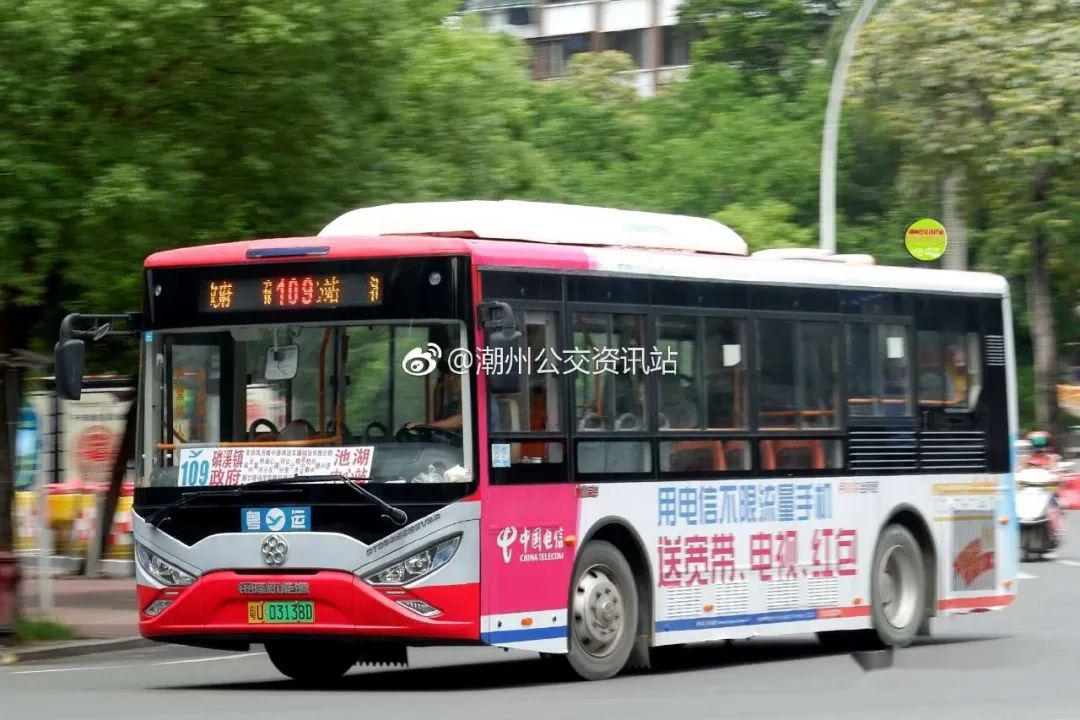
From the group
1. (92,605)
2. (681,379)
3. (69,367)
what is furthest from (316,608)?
(92,605)

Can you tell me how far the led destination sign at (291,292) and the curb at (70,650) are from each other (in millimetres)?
4690

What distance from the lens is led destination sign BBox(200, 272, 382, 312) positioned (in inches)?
504

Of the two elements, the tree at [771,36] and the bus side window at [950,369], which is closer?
the bus side window at [950,369]

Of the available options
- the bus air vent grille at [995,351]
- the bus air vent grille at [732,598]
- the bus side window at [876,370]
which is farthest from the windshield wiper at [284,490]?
the bus air vent grille at [995,351]

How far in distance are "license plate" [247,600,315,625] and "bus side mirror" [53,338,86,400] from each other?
5.33 ft

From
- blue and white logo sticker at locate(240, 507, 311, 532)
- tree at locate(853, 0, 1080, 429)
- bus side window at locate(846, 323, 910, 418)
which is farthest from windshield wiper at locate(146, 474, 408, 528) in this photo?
tree at locate(853, 0, 1080, 429)

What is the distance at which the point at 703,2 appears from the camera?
206 ft

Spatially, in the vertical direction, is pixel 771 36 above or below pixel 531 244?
above

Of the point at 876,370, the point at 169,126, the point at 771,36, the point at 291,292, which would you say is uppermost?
the point at 771,36

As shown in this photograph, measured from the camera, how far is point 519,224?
44.0ft

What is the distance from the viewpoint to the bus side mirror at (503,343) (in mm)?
12297

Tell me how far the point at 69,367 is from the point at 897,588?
7.02 meters

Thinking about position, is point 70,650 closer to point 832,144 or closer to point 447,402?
point 447,402

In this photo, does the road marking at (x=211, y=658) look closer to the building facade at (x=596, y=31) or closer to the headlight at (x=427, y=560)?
the headlight at (x=427, y=560)
